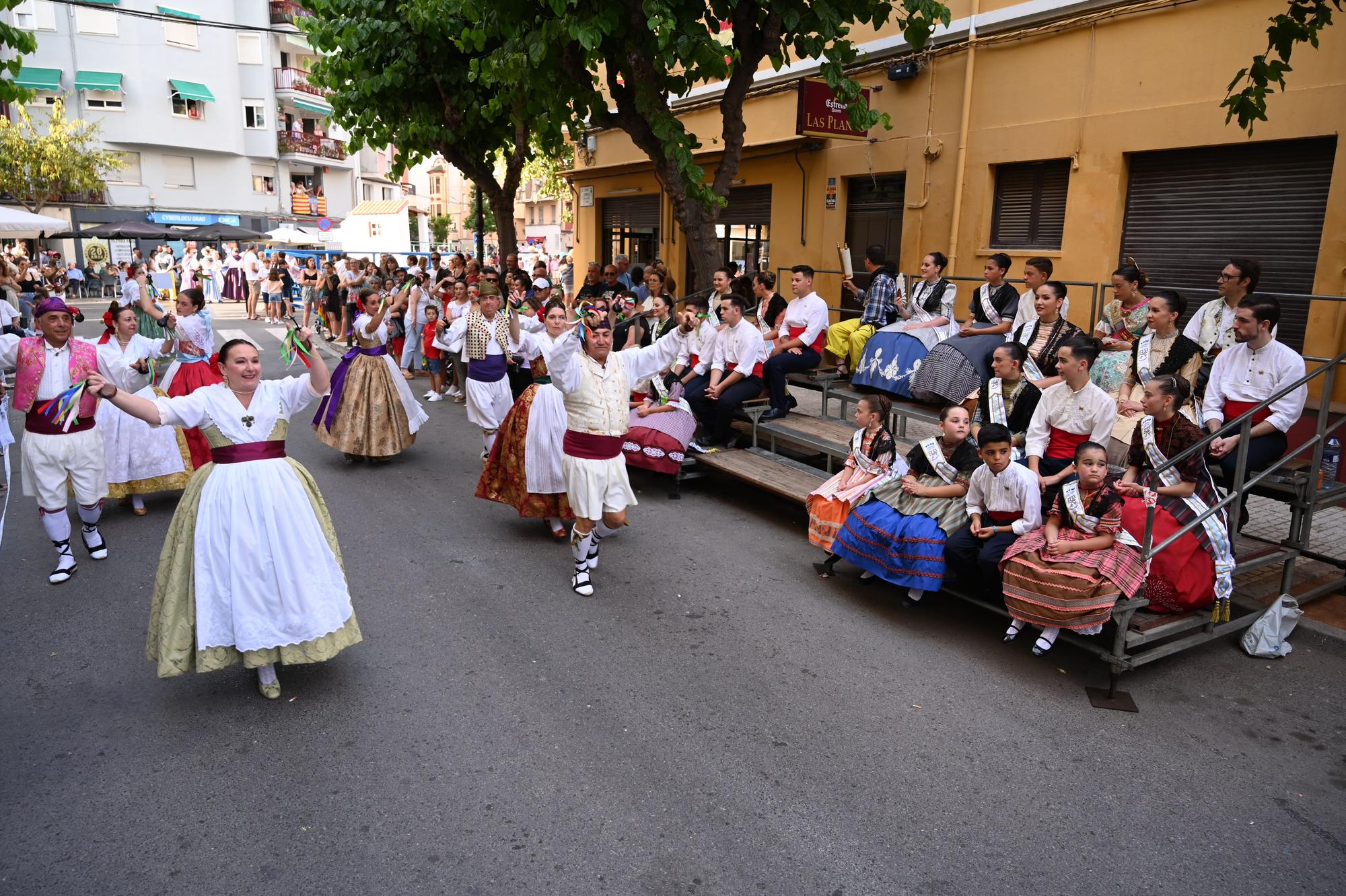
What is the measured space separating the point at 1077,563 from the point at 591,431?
2985 millimetres

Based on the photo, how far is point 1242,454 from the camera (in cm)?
509

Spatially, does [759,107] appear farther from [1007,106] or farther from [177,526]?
[177,526]

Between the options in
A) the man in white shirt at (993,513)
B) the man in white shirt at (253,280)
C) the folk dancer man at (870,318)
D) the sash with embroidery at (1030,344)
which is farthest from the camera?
the man in white shirt at (253,280)

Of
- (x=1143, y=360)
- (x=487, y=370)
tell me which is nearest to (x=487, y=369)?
(x=487, y=370)

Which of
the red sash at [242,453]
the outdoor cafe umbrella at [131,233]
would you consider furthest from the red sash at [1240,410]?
the outdoor cafe umbrella at [131,233]

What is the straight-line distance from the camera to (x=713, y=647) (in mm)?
5211

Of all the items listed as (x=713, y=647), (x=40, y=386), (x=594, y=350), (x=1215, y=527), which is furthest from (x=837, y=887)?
(x=40, y=386)

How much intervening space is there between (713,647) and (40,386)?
4954mm

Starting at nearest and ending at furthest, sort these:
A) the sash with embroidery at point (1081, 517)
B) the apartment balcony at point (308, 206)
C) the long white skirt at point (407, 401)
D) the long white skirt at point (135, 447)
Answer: the sash with embroidery at point (1081, 517), the long white skirt at point (135, 447), the long white skirt at point (407, 401), the apartment balcony at point (308, 206)

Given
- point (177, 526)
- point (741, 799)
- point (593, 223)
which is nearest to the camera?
point (741, 799)

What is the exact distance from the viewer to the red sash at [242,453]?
4.47 m

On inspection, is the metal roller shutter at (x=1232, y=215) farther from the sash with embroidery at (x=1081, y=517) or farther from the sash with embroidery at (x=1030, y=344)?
the sash with embroidery at (x=1081, y=517)

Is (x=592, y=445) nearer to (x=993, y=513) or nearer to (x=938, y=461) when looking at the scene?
(x=938, y=461)

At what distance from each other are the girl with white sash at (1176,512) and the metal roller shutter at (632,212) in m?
13.5
